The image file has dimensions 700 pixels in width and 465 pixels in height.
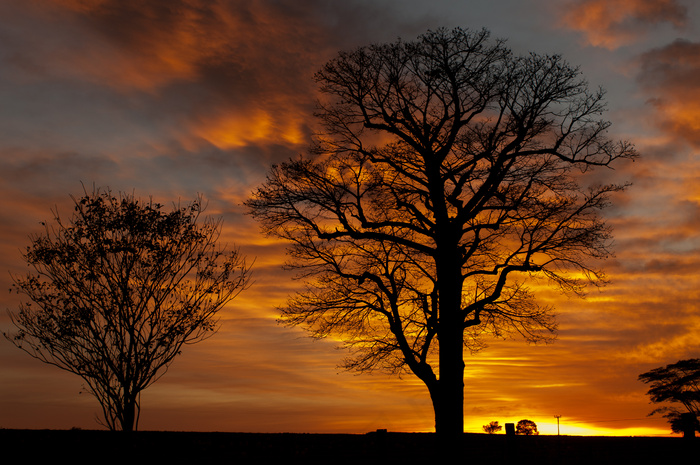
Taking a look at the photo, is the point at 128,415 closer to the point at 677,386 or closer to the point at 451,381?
the point at 451,381

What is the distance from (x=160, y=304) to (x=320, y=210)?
5.65 meters

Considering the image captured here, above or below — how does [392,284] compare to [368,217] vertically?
below

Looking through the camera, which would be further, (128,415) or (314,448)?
(128,415)

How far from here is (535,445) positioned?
16.3m

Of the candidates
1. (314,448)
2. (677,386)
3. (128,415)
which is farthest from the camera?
(677,386)

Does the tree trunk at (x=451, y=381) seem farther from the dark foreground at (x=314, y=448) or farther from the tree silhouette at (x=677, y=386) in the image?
the tree silhouette at (x=677, y=386)

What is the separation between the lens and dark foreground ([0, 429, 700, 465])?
38.3 ft

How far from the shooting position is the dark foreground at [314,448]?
38.3 ft

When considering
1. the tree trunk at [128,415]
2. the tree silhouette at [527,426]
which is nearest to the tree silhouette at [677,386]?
the tree silhouette at [527,426]

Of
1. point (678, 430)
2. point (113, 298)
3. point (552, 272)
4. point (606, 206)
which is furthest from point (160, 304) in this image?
point (678, 430)

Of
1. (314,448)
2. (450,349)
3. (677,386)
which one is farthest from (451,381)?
(677,386)

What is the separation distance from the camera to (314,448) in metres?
13.5

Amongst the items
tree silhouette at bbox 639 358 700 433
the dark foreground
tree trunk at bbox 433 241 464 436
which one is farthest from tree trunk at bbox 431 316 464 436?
tree silhouette at bbox 639 358 700 433

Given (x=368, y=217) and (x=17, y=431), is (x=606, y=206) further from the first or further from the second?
(x=17, y=431)
